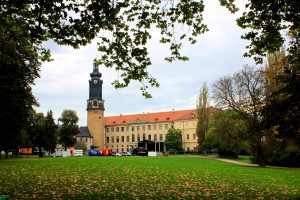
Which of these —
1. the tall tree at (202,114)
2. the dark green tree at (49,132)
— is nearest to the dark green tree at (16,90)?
the dark green tree at (49,132)

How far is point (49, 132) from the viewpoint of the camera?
61.9 m

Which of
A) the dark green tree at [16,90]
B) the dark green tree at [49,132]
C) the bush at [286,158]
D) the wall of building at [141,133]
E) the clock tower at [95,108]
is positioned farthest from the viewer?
the clock tower at [95,108]

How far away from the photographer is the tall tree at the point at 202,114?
68125mm

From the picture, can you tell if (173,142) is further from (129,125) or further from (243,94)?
(243,94)

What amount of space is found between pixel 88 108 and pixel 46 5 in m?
110

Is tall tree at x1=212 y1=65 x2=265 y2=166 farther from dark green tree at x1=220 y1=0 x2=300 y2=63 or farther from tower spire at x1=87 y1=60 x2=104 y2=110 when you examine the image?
tower spire at x1=87 y1=60 x2=104 y2=110

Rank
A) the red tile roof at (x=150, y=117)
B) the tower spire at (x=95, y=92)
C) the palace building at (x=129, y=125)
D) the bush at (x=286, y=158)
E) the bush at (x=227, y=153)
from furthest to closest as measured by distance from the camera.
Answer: the tower spire at (x=95, y=92) → the red tile roof at (x=150, y=117) → the palace building at (x=129, y=125) → the bush at (x=227, y=153) → the bush at (x=286, y=158)

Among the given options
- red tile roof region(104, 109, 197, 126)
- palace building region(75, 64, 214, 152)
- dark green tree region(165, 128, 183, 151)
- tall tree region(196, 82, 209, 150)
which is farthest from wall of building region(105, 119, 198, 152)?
tall tree region(196, 82, 209, 150)

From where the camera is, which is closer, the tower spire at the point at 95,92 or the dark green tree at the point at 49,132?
the dark green tree at the point at 49,132

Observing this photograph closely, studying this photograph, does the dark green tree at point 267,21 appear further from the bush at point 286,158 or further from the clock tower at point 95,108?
the clock tower at point 95,108

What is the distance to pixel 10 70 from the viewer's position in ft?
89.5

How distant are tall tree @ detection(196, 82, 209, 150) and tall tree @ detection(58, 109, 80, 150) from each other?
2926 centimetres

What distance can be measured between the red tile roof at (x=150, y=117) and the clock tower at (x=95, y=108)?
12.0m

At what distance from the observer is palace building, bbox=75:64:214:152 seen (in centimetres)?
11146
